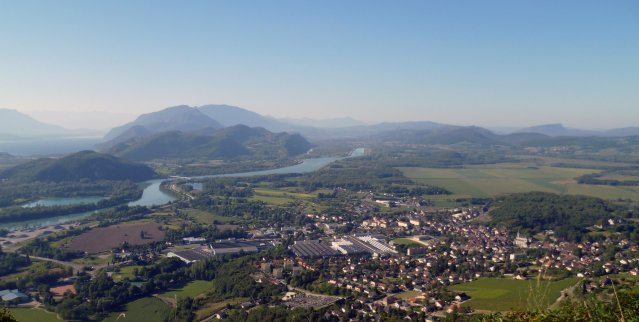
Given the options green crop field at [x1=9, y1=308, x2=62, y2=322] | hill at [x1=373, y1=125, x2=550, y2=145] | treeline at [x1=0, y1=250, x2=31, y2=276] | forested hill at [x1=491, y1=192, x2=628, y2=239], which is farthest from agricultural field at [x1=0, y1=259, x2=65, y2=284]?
hill at [x1=373, y1=125, x2=550, y2=145]

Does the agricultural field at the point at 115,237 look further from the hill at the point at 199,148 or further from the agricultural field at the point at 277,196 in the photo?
the hill at the point at 199,148

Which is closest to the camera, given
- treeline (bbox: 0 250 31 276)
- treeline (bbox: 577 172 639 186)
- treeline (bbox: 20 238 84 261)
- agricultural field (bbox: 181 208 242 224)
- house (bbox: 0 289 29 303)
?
house (bbox: 0 289 29 303)

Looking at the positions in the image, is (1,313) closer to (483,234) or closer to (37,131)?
(483,234)

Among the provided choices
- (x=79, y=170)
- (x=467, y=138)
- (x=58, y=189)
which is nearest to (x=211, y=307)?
(x=58, y=189)

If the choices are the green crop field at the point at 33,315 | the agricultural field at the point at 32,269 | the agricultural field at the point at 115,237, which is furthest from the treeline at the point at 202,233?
the green crop field at the point at 33,315

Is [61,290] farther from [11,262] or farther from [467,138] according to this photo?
[467,138]

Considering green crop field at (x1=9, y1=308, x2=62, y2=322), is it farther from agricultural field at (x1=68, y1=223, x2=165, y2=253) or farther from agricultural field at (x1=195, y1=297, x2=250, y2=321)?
agricultural field at (x1=68, y1=223, x2=165, y2=253)
